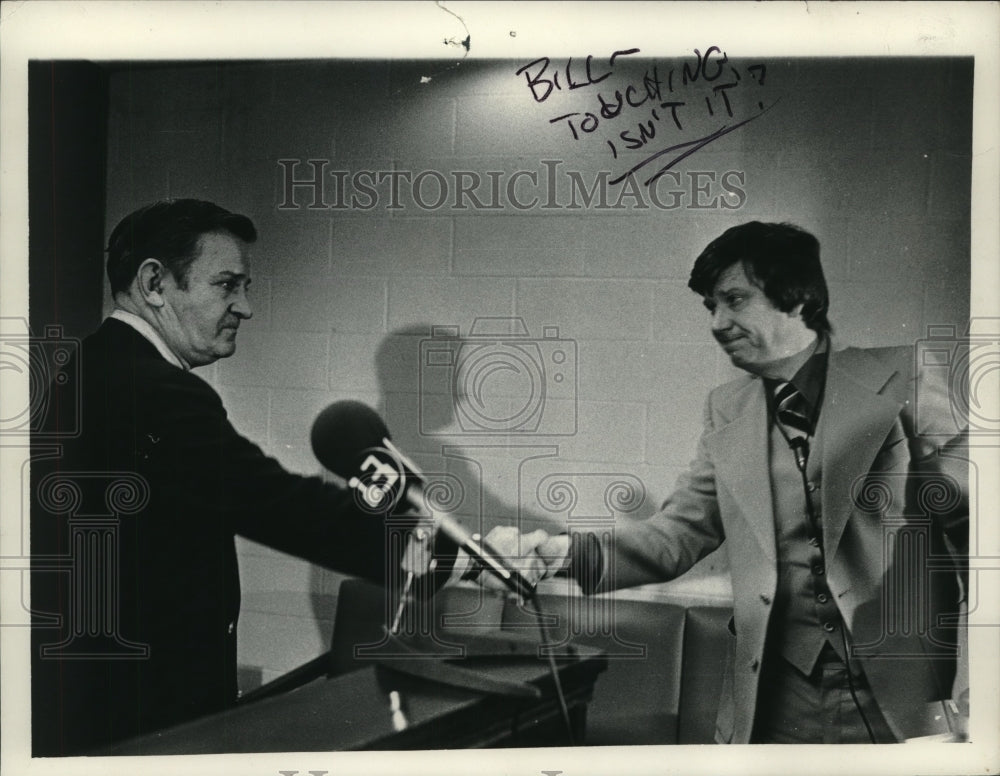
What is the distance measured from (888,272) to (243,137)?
4.79 feet

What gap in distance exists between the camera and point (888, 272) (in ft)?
7.97

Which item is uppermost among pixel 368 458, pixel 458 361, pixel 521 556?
pixel 458 361

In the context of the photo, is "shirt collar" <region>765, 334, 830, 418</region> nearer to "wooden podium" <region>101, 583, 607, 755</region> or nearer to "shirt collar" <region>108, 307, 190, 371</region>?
"wooden podium" <region>101, 583, 607, 755</region>

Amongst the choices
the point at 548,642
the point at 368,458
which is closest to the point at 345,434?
the point at 368,458

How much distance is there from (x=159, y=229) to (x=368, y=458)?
26.8 inches

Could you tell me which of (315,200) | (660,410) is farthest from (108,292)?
(660,410)

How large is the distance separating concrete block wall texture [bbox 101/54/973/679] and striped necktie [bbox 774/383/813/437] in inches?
6.0

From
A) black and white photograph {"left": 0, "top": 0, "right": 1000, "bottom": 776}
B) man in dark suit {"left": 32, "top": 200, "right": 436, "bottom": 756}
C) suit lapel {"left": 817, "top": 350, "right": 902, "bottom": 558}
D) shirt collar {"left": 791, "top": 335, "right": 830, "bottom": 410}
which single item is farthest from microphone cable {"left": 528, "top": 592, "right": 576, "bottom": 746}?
shirt collar {"left": 791, "top": 335, "right": 830, "bottom": 410}

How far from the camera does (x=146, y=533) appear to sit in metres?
2.39

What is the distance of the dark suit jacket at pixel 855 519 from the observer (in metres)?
2.43

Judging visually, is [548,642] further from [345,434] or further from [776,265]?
[776,265]

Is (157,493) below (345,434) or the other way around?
below

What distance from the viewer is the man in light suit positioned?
7.95 ft

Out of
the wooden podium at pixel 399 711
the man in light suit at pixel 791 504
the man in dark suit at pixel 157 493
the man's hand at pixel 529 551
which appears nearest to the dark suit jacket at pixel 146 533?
the man in dark suit at pixel 157 493
